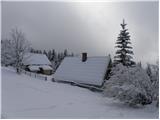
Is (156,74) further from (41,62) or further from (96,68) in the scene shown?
(41,62)

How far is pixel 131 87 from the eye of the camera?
18.2 m

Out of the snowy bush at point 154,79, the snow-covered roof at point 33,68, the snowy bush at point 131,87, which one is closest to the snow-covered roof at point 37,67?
the snow-covered roof at point 33,68

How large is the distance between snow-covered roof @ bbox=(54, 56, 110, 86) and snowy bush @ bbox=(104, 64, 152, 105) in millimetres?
11136

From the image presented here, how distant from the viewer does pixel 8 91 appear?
1898 centimetres

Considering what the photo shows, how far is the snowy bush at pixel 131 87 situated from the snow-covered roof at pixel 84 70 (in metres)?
11.1

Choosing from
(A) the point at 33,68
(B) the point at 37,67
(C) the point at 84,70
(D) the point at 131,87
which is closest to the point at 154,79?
(D) the point at 131,87

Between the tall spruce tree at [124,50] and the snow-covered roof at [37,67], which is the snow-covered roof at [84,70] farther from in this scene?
the snow-covered roof at [37,67]

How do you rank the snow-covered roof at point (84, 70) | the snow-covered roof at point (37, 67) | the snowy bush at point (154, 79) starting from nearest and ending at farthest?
the snowy bush at point (154, 79)
the snow-covered roof at point (84, 70)
the snow-covered roof at point (37, 67)

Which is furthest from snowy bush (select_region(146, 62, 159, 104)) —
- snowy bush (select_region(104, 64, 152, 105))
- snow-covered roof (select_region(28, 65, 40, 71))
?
snow-covered roof (select_region(28, 65, 40, 71))

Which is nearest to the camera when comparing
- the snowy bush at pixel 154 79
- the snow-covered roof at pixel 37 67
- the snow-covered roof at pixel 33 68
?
the snowy bush at pixel 154 79

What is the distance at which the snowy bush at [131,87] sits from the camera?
1814cm

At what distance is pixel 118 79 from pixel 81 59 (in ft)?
60.8

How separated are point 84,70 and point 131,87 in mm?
17287

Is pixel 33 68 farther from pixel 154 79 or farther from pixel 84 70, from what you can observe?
pixel 154 79
